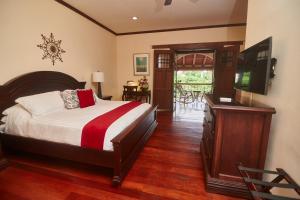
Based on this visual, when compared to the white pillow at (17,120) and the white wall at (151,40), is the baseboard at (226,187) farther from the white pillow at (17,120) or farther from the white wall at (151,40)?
the white wall at (151,40)

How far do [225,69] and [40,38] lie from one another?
4705 mm

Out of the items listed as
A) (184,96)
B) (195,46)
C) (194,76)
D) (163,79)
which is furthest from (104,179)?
(194,76)

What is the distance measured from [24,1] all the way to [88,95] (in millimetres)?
1807

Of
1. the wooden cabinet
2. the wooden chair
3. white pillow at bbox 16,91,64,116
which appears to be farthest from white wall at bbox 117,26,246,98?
the wooden cabinet


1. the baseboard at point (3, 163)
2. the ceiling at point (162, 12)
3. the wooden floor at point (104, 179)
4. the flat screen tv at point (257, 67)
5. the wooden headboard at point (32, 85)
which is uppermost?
the ceiling at point (162, 12)

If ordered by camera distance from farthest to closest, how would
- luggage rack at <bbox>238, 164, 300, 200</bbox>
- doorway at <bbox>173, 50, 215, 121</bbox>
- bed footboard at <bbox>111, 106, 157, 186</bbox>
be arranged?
doorway at <bbox>173, 50, 215, 121</bbox>, bed footboard at <bbox>111, 106, 157, 186</bbox>, luggage rack at <bbox>238, 164, 300, 200</bbox>

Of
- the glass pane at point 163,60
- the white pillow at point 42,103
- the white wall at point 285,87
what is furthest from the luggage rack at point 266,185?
the glass pane at point 163,60

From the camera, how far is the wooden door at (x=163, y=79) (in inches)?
209

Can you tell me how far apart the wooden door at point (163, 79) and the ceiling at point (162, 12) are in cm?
89

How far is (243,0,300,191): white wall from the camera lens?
1277 mm

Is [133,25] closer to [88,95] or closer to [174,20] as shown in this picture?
[174,20]

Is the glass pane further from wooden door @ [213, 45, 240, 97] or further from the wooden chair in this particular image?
wooden door @ [213, 45, 240, 97]

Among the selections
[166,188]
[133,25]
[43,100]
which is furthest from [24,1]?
[166,188]

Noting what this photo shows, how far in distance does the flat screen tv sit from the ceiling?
1.98m
